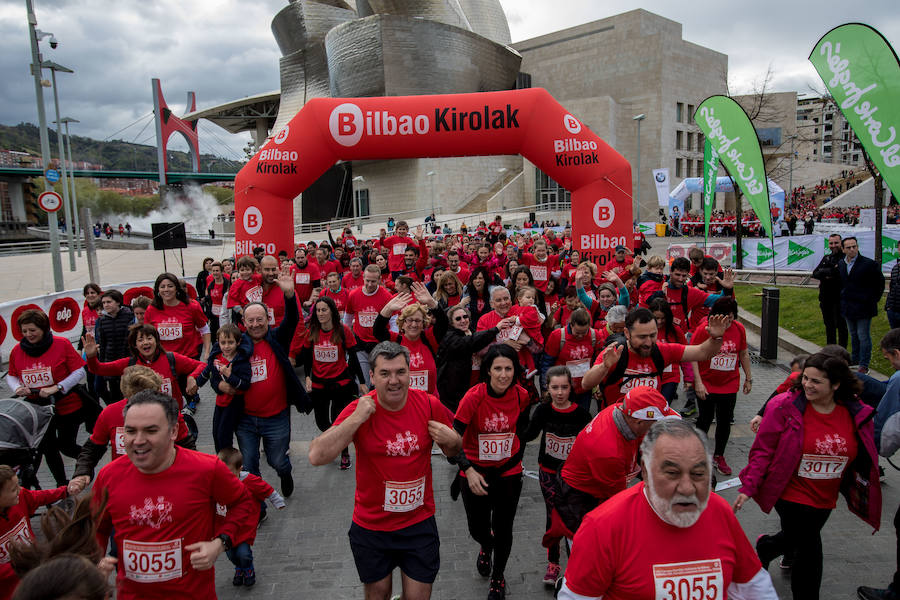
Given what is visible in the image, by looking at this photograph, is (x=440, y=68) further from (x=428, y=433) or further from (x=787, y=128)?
(x=428, y=433)

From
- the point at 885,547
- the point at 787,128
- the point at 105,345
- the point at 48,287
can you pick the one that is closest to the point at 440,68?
the point at 48,287

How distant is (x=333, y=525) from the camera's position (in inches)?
183

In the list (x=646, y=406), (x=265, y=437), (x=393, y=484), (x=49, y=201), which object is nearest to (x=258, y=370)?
(x=265, y=437)

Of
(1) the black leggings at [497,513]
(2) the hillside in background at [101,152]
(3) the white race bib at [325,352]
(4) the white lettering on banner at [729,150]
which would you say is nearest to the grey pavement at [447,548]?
(1) the black leggings at [497,513]

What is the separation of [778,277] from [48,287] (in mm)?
25146

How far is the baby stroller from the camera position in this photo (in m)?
3.48

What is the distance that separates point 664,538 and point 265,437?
3805mm

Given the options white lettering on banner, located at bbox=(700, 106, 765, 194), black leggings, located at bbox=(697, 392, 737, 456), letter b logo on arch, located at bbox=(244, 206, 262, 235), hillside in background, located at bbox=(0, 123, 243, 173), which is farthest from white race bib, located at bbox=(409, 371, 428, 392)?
hillside in background, located at bbox=(0, 123, 243, 173)

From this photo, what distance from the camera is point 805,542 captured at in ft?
10.6

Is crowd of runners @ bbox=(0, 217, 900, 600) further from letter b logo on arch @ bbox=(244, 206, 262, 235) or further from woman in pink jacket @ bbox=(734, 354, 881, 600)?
letter b logo on arch @ bbox=(244, 206, 262, 235)

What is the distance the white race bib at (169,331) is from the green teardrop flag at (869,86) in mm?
8379

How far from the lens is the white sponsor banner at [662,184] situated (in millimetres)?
30078

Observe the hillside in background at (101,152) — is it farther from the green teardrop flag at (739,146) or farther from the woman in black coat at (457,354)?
the woman in black coat at (457,354)

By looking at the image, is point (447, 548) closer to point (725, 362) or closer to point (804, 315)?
point (725, 362)
